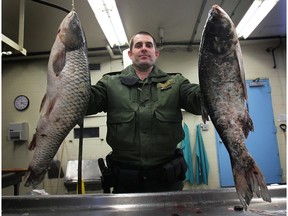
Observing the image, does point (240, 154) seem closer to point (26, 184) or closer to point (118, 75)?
point (26, 184)

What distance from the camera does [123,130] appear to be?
1.91 meters

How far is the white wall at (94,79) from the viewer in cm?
570

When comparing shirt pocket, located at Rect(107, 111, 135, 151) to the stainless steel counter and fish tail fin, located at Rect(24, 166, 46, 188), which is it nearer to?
the stainless steel counter

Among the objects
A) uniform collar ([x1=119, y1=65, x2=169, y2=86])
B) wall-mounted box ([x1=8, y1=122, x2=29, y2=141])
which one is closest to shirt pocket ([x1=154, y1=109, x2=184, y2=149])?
uniform collar ([x1=119, y1=65, x2=169, y2=86])

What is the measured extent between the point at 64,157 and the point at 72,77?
4.78 metres

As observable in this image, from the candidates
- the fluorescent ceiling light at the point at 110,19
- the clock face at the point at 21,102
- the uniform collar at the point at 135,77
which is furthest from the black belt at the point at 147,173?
the clock face at the point at 21,102

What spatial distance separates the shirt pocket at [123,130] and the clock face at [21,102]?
467 centimetres

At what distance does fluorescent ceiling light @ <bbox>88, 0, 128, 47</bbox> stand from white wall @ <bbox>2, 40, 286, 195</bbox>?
132cm

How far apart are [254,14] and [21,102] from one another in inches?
194

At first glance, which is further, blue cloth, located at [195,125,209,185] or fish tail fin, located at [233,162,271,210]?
blue cloth, located at [195,125,209,185]

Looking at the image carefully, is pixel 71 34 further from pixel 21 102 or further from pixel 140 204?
pixel 21 102

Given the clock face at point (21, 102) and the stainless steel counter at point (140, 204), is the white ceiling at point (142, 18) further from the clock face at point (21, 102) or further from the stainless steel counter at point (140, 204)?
the stainless steel counter at point (140, 204)

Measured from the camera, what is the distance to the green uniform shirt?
1.88 metres

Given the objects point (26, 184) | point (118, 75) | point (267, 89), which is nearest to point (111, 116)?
point (118, 75)
